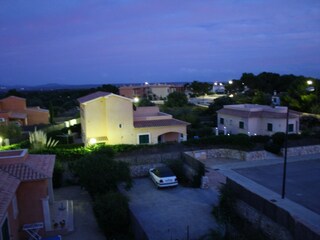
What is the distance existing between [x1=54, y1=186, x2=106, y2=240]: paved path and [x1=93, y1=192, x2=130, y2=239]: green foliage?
18.8 inches

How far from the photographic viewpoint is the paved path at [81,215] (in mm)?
13344

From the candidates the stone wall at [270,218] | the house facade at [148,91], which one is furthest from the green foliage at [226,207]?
the house facade at [148,91]

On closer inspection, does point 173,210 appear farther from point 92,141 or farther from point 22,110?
point 22,110

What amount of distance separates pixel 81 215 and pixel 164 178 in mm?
5524

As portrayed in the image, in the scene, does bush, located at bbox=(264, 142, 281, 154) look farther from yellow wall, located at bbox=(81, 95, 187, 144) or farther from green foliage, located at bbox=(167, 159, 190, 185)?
yellow wall, located at bbox=(81, 95, 187, 144)

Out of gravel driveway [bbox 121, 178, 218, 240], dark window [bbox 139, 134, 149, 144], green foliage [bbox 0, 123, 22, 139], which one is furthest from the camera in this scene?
green foliage [bbox 0, 123, 22, 139]

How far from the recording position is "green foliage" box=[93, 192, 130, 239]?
44.5 ft

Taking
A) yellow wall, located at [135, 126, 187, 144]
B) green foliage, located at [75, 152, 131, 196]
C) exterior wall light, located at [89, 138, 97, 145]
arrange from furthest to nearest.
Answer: yellow wall, located at [135, 126, 187, 144], exterior wall light, located at [89, 138, 97, 145], green foliage, located at [75, 152, 131, 196]

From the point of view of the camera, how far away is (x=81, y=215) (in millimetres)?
15555

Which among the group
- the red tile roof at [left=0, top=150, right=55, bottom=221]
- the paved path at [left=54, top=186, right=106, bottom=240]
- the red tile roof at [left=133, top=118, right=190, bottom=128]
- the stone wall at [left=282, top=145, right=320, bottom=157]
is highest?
the red tile roof at [left=0, top=150, right=55, bottom=221]

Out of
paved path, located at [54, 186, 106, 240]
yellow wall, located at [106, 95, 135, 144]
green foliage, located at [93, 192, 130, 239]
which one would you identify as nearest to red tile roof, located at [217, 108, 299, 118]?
yellow wall, located at [106, 95, 135, 144]

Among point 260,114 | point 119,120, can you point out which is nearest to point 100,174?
point 119,120

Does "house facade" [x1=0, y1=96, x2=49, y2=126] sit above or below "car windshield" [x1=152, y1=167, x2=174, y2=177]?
above

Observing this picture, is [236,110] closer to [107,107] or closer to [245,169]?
[245,169]
